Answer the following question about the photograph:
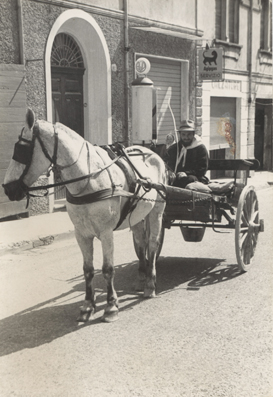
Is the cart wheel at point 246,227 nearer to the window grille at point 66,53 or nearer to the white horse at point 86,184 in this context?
the white horse at point 86,184

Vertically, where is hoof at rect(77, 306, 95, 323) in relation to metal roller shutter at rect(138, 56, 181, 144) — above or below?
below

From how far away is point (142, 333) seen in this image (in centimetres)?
457

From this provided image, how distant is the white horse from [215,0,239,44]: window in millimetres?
12683

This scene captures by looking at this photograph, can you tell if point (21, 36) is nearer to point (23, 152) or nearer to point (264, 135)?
point (23, 152)

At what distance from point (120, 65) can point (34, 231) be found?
17.7ft

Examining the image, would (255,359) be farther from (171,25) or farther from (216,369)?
(171,25)

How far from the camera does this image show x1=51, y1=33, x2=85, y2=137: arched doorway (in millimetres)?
11242

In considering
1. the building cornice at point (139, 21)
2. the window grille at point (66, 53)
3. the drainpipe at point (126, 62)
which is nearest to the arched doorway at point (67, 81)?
the window grille at point (66, 53)

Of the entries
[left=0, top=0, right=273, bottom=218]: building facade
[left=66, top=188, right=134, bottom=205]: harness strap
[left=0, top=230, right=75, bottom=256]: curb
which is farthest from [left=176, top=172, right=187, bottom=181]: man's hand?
[left=0, top=0, right=273, bottom=218]: building facade

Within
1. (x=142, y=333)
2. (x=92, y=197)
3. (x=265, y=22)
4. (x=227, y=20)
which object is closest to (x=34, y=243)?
(x=92, y=197)

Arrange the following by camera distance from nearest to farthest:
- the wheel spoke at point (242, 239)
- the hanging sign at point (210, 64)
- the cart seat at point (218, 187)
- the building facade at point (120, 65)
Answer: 1. the wheel spoke at point (242, 239)
2. the cart seat at point (218, 187)
3. the building facade at point (120, 65)
4. the hanging sign at point (210, 64)

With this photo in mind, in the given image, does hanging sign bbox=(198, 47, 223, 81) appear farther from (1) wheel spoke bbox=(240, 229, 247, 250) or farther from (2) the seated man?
(1) wheel spoke bbox=(240, 229, 247, 250)

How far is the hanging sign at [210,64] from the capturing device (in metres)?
15.1

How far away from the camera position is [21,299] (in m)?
5.55
